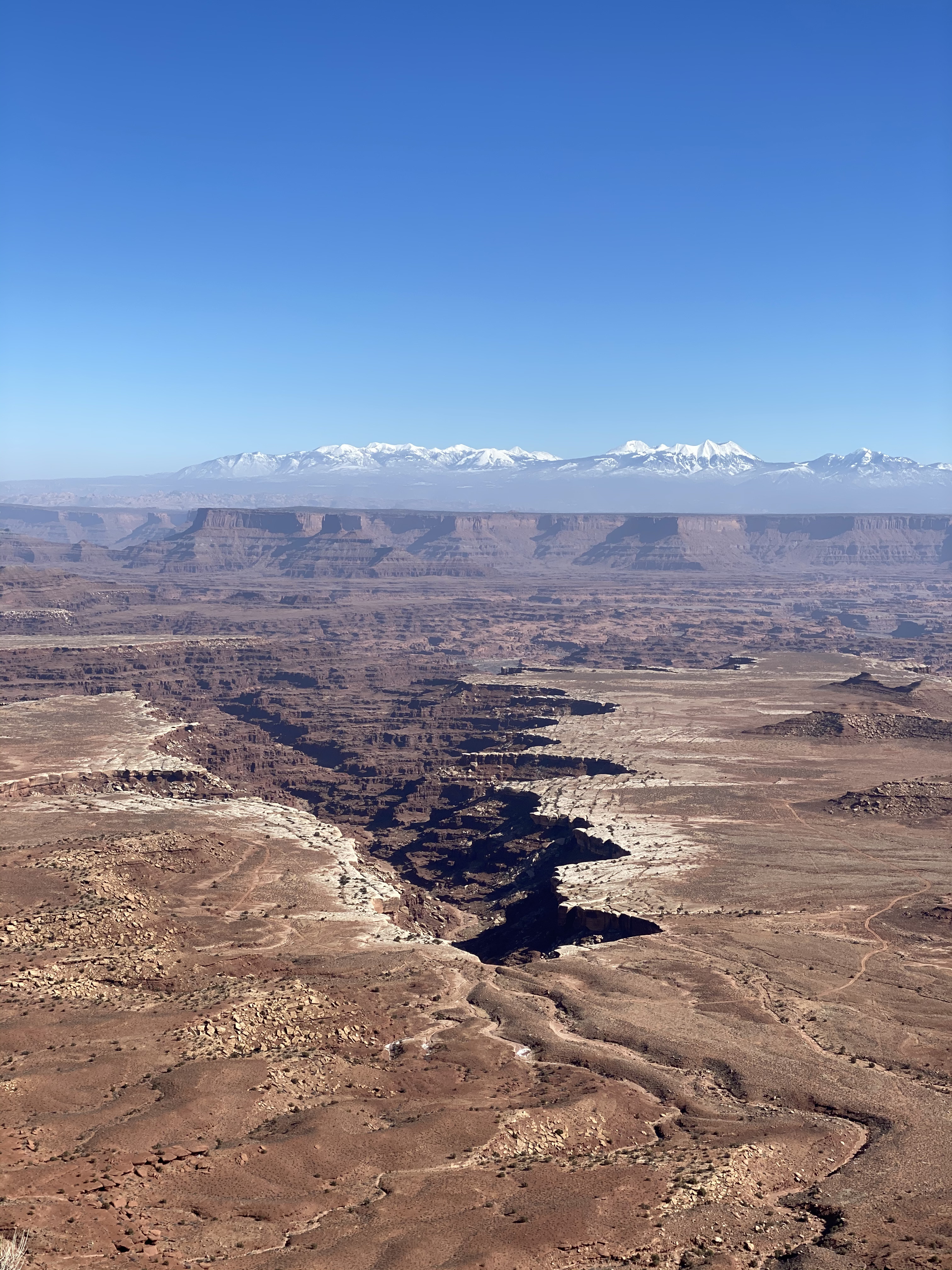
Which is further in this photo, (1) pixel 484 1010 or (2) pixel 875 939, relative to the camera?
(2) pixel 875 939

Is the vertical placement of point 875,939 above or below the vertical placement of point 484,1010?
below

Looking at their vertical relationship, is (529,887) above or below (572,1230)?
below

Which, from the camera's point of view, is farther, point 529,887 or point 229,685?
point 229,685

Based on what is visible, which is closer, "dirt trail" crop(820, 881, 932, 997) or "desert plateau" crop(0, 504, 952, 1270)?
"desert plateau" crop(0, 504, 952, 1270)

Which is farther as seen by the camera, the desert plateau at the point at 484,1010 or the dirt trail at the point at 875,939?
the dirt trail at the point at 875,939

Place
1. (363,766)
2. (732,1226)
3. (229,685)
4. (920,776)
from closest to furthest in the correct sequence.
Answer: (732,1226), (920,776), (363,766), (229,685)

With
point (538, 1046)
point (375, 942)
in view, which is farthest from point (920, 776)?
point (538, 1046)

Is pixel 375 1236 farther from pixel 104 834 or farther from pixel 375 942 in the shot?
pixel 104 834

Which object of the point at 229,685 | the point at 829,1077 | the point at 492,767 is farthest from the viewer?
the point at 229,685

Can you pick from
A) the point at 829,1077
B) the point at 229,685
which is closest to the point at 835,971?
the point at 829,1077
